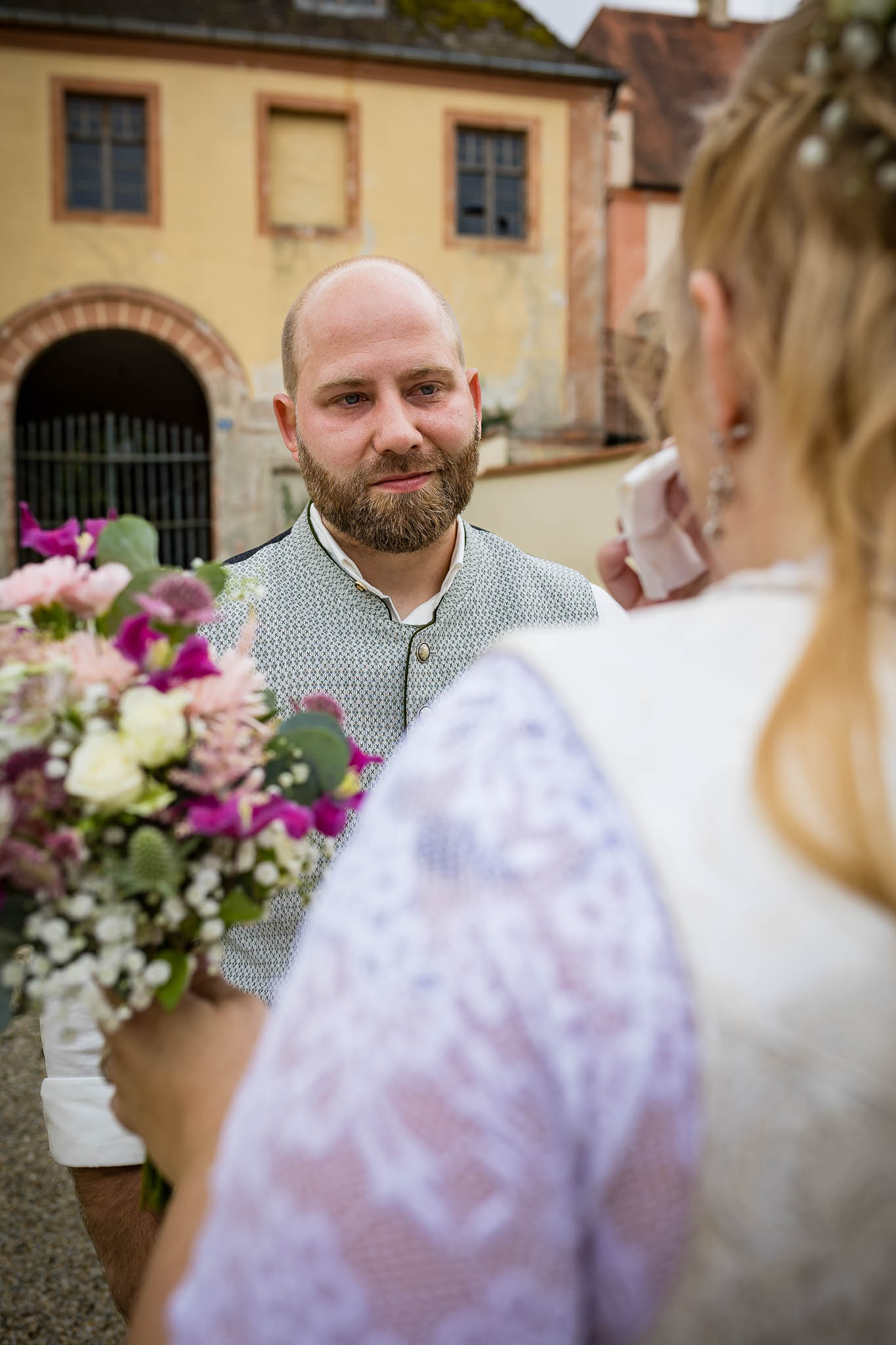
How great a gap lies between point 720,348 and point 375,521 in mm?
1726

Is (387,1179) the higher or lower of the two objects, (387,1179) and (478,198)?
the lower

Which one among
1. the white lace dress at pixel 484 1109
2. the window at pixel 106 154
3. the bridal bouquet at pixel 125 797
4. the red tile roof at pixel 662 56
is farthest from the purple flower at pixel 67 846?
the red tile roof at pixel 662 56

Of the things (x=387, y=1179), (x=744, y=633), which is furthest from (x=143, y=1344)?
(x=744, y=633)

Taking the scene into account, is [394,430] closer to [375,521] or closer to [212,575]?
[375,521]

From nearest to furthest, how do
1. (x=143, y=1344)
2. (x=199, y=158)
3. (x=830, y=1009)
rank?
(x=830, y=1009)
(x=143, y=1344)
(x=199, y=158)

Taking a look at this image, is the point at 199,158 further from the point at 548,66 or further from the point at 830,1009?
the point at 830,1009

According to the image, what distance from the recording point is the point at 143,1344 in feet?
2.80

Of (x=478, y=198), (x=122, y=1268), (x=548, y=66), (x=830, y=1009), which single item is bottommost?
(x=122, y=1268)

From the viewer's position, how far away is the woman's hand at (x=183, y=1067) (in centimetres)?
103

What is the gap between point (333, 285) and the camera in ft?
8.23

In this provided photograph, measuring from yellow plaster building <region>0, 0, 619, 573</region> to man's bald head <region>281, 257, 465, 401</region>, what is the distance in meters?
10.6

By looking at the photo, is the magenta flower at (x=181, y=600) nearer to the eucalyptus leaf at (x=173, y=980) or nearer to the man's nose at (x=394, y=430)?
the eucalyptus leaf at (x=173, y=980)

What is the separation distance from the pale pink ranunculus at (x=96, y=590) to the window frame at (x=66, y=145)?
1321 centimetres

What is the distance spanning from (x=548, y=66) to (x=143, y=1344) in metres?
15.1
